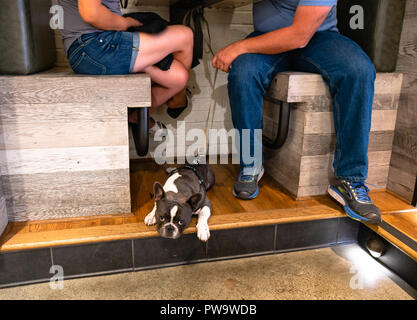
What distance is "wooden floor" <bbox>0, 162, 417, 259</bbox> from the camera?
1.31m

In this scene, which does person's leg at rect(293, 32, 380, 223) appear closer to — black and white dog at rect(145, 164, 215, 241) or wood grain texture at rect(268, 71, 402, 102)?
wood grain texture at rect(268, 71, 402, 102)

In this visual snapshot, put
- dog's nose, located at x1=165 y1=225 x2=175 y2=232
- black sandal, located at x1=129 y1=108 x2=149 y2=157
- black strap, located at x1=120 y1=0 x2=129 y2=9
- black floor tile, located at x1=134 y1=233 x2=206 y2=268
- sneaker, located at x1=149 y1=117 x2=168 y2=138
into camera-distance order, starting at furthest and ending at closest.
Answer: sneaker, located at x1=149 y1=117 x2=168 y2=138 < black strap, located at x1=120 y1=0 x2=129 y2=9 < black sandal, located at x1=129 y1=108 x2=149 y2=157 < black floor tile, located at x1=134 y1=233 x2=206 y2=268 < dog's nose, located at x1=165 y1=225 x2=175 y2=232

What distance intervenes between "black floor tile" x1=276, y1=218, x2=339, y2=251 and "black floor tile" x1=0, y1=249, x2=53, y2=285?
2.87ft

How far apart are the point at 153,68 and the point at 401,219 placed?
1.20 metres

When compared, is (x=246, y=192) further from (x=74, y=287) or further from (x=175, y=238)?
(x=74, y=287)

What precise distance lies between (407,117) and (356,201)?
0.50m

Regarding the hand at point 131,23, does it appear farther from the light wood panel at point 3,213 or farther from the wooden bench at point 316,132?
the light wood panel at point 3,213

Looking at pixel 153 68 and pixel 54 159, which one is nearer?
pixel 54 159

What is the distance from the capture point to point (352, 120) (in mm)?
1493

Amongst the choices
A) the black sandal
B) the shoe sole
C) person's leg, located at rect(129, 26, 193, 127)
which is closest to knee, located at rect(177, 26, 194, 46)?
person's leg, located at rect(129, 26, 193, 127)

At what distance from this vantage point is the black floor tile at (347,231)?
1.57m

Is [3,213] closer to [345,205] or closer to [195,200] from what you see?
[195,200]

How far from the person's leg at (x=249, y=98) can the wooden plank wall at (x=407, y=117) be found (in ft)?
1.70
